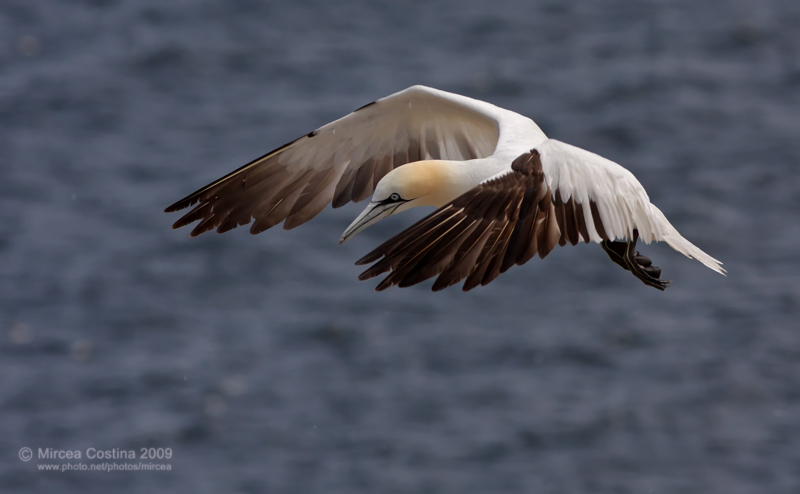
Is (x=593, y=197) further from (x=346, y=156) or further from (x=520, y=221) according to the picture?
(x=346, y=156)

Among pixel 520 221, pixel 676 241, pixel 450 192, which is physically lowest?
pixel 676 241

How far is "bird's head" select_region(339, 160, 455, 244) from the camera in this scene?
26.2 feet

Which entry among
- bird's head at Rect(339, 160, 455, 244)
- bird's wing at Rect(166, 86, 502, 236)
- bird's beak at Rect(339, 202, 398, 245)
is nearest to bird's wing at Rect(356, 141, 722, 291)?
bird's head at Rect(339, 160, 455, 244)

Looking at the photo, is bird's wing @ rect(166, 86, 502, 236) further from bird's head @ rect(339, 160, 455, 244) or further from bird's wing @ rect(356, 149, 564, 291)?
bird's wing @ rect(356, 149, 564, 291)

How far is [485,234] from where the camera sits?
702 centimetres

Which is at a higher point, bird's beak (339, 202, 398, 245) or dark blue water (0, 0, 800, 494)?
bird's beak (339, 202, 398, 245)

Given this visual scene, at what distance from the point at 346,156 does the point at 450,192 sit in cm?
184

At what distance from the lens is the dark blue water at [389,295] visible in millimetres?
24188

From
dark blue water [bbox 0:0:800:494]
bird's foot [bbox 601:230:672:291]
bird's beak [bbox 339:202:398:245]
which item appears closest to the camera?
bird's beak [bbox 339:202:398:245]

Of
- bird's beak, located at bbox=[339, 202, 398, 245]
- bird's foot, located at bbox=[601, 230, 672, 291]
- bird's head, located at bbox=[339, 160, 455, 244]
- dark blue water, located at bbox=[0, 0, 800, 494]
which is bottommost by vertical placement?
dark blue water, located at bbox=[0, 0, 800, 494]

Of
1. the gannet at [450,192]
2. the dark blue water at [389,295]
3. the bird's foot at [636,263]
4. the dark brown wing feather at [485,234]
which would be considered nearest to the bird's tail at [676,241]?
the gannet at [450,192]

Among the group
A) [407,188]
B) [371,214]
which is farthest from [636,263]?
[371,214]

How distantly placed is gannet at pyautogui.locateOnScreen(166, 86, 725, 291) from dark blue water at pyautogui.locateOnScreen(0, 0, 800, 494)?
1449 centimetres

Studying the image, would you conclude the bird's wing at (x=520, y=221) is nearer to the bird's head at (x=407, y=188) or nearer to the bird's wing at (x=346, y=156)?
the bird's head at (x=407, y=188)
